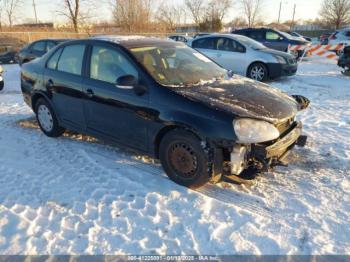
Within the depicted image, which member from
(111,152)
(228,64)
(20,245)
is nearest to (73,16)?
(228,64)

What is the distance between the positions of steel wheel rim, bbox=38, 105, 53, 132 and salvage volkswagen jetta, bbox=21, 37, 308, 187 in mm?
288

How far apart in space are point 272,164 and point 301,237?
3.09 feet

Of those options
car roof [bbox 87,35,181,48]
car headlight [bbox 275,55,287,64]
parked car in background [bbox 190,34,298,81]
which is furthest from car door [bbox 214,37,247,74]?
car roof [bbox 87,35,181,48]

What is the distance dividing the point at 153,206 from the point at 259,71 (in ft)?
26.5

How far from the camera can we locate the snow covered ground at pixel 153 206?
3.05 metres

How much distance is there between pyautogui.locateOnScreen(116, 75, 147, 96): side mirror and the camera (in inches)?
157

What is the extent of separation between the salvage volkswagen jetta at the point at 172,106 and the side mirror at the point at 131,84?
0.04 ft

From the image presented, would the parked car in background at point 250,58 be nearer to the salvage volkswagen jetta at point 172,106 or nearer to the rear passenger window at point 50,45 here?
the salvage volkswagen jetta at point 172,106

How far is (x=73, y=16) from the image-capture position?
106 feet

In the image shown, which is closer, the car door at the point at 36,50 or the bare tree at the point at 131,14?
the car door at the point at 36,50

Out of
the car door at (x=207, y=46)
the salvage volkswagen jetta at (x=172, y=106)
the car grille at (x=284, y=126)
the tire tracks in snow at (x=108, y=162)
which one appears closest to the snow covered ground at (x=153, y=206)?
the tire tracks in snow at (x=108, y=162)

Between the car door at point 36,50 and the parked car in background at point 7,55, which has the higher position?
the car door at point 36,50

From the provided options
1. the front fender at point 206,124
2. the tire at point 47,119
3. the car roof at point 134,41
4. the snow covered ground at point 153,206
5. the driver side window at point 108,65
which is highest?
the car roof at point 134,41

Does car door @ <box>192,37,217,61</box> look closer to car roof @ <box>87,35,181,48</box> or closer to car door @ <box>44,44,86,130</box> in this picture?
car roof @ <box>87,35,181,48</box>
